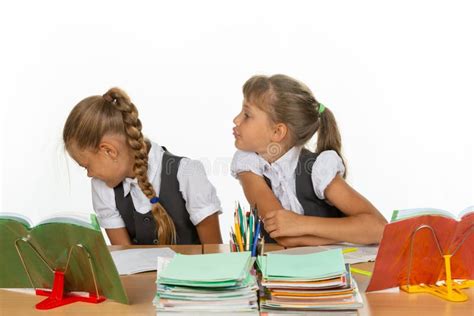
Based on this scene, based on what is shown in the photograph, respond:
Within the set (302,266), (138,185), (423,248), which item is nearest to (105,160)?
(138,185)

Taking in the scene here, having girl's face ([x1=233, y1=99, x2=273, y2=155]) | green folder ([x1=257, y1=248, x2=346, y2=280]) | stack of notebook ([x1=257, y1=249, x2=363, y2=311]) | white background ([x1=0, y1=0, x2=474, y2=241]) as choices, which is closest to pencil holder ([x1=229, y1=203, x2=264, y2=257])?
green folder ([x1=257, y1=248, x2=346, y2=280])

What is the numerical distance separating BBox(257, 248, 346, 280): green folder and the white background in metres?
2.19

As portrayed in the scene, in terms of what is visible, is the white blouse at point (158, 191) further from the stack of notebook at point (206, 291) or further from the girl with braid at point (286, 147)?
the stack of notebook at point (206, 291)

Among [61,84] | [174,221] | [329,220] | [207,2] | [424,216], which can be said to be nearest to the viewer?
[424,216]

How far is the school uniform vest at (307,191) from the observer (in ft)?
8.80

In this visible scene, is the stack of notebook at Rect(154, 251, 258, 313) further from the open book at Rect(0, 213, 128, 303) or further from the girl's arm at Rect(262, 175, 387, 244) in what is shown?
the girl's arm at Rect(262, 175, 387, 244)

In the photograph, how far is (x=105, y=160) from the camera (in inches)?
99.3

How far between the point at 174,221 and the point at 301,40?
1.81 metres

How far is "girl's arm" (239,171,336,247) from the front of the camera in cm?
229

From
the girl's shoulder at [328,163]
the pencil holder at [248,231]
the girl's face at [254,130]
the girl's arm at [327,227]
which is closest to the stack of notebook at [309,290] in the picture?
the pencil holder at [248,231]

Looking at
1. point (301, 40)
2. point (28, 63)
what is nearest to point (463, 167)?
point (301, 40)

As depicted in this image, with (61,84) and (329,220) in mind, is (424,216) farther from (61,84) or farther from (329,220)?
(61,84)

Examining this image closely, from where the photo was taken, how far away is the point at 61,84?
13.9 ft

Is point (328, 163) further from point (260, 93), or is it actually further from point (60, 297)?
point (60, 297)
